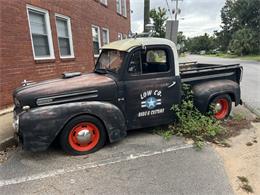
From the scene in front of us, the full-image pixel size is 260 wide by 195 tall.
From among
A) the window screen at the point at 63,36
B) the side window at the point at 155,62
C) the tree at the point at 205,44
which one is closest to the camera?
the side window at the point at 155,62

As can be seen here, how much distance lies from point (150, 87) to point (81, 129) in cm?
148

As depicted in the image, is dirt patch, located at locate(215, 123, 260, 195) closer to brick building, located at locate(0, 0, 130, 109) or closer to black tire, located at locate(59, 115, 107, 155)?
black tire, located at locate(59, 115, 107, 155)

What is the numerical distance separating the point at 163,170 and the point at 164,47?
2315 millimetres

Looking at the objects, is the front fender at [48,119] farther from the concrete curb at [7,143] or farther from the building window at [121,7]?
the building window at [121,7]

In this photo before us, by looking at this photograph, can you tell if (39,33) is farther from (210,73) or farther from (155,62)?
(210,73)

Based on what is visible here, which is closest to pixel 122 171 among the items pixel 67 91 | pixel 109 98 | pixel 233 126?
pixel 109 98

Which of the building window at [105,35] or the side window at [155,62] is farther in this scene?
the building window at [105,35]

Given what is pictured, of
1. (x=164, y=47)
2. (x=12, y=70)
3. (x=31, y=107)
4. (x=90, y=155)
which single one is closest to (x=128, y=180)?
(x=90, y=155)

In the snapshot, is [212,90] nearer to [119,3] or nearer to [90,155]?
[90,155]

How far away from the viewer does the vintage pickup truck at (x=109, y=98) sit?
3.68 m

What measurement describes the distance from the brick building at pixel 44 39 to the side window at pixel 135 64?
12.5 feet

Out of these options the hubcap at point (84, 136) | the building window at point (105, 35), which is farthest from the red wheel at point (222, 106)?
the building window at point (105, 35)

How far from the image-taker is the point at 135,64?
14.1 ft

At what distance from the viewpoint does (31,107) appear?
370cm
